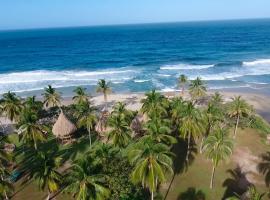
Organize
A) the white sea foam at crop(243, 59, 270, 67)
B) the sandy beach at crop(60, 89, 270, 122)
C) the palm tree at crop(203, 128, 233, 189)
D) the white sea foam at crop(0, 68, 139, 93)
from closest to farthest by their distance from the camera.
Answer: the palm tree at crop(203, 128, 233, 189), the sandy beach at crop(60, 89, 270, 122), the white sea foam at crop(0, 68, 139, 93), the white sea foam at crop(243, 59, 270, 67)

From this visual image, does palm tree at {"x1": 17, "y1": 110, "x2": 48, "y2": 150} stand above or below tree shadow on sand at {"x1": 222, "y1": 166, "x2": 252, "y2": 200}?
above

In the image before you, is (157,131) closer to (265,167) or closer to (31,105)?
(265,167)

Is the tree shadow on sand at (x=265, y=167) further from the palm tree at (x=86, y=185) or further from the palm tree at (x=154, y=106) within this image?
the palm tree at (x=86, y=185)

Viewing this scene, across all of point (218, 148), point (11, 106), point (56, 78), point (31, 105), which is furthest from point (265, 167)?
point (56, 78)

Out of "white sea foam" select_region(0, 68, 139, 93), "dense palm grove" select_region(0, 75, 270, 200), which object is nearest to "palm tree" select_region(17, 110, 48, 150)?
"dense palm grove" select_region(0, 75, 270, 200)

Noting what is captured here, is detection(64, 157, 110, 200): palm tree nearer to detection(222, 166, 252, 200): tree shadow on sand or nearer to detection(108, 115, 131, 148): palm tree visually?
detection(108, 115, 131, 148): palm tree

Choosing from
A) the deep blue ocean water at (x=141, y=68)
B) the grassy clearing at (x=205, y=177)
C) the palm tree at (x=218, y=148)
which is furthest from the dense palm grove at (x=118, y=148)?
the deep blue ocean water at (x=141, y=68)
